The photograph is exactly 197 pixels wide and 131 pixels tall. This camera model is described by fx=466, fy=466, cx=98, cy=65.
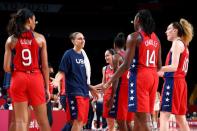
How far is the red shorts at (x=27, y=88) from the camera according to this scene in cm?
507

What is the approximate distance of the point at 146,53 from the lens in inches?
206

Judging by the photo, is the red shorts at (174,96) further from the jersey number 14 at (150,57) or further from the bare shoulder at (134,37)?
the bare shoulder at (134,37)

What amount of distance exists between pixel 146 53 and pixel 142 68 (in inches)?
6.9

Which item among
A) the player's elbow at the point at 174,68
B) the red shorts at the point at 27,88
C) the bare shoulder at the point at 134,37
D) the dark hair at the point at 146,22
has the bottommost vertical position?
the red shorts at the point at 27,88

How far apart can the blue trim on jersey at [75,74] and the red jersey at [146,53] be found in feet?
5.04

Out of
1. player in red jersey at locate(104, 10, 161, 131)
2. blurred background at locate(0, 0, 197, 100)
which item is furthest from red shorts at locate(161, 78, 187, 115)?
blurred background at locate(0, 0, 197, 100)

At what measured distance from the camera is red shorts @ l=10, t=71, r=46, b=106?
507cm

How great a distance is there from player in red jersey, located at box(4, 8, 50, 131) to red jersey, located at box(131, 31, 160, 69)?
1101 mm

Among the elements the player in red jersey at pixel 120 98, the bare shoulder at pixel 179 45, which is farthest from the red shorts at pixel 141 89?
the player in red jersey at pixel 120 98

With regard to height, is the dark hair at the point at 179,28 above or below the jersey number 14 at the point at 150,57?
above

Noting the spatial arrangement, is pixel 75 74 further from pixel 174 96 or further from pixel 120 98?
pixel 174 96

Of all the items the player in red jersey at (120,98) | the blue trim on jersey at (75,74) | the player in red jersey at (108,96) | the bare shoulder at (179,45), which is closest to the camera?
the bare shoulder at (179,45)

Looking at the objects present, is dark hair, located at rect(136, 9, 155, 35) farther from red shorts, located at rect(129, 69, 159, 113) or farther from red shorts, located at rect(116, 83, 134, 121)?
red shorts, located at rect(116, 83, 134, 121)

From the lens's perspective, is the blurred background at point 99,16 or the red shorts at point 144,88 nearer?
the red shorts at point 144,88
